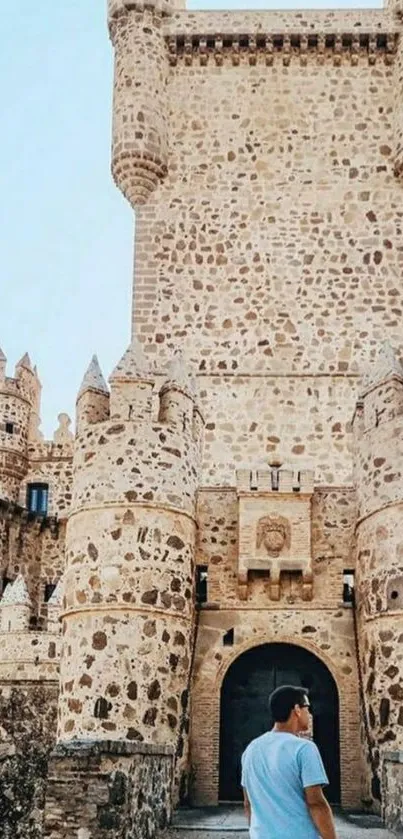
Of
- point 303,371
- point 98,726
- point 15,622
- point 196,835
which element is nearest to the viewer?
point 196,835

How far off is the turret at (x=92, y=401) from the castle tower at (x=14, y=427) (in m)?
21.4

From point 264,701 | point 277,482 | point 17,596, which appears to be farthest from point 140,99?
point 264,701

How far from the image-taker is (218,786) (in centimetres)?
1305

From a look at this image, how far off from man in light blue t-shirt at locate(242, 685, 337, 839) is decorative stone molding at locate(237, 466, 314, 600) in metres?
7.85

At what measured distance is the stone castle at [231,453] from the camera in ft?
40.8

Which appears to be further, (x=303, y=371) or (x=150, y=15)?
(x=150, y=15)

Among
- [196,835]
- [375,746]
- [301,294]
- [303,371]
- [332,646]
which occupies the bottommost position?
[196,835]

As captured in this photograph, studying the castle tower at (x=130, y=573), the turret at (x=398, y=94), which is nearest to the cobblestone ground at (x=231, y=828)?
the castle tower at (x=130, y=573)

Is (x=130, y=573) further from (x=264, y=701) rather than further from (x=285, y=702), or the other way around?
(x=285, y=702)

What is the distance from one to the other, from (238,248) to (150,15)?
15.4 ft

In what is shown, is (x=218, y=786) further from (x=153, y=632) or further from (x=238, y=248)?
(x=238, y=248)

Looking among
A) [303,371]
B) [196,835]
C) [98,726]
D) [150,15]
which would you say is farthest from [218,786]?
[150,15]

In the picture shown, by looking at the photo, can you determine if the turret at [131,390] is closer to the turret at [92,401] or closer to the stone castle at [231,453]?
the stone castle at [231,453]

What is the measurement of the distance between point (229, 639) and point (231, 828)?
3.11 metres
